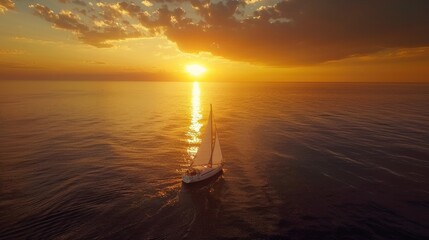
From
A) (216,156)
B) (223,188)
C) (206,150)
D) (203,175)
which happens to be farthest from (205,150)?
(223,188)

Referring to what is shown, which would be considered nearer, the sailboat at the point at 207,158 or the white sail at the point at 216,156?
the sailboat at the point at 207,158

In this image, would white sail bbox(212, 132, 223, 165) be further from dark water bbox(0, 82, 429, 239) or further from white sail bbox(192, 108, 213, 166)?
dark water bbox(0, 82, 429, 239)

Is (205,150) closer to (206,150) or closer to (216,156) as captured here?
(206,150)

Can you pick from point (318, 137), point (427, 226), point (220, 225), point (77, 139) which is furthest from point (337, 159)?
point (77, 139)

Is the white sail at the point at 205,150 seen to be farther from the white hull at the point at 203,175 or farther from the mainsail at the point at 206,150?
the white hull at the point at 203,175

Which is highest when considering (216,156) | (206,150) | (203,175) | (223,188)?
(206,150)

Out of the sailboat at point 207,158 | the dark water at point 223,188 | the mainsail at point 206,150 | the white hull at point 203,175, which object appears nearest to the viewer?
the dark water at point 223,188

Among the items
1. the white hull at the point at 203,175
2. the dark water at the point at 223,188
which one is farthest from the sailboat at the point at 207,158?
the dark water at the point at 223,188
